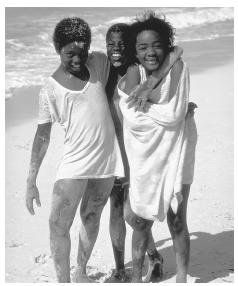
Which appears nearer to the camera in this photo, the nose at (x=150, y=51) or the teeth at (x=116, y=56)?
the nose at (x=150, y=51)

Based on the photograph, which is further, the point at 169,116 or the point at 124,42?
the point at 124,42

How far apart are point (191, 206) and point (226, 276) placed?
1293 millimetres

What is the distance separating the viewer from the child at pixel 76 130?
370 cm

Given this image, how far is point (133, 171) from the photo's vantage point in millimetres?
3766

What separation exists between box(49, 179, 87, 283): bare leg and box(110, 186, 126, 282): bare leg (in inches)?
15.2

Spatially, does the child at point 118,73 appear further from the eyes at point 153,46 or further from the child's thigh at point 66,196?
the child's thigh at point 66,196

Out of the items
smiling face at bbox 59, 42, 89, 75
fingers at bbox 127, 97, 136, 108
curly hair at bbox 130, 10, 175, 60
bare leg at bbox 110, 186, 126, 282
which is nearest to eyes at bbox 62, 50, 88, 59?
smiling face at bbox 59, 42, 89, 75

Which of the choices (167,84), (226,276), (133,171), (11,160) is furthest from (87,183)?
(11,160)

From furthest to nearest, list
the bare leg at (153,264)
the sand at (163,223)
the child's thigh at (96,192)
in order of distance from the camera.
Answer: the sand at (163,223)
the bare leg at (153,264)
the child's thigh at (96,192)

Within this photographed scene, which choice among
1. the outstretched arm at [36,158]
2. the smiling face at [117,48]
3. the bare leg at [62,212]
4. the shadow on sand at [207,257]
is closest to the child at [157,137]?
the smiling face at [117,48]

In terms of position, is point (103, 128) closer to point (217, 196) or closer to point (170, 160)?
point (170, 160)

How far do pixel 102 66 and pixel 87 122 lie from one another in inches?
16.4

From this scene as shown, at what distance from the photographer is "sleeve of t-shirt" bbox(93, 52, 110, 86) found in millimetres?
3830

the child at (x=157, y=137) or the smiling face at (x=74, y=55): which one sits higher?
the smiling face at (x=74, y=55)
